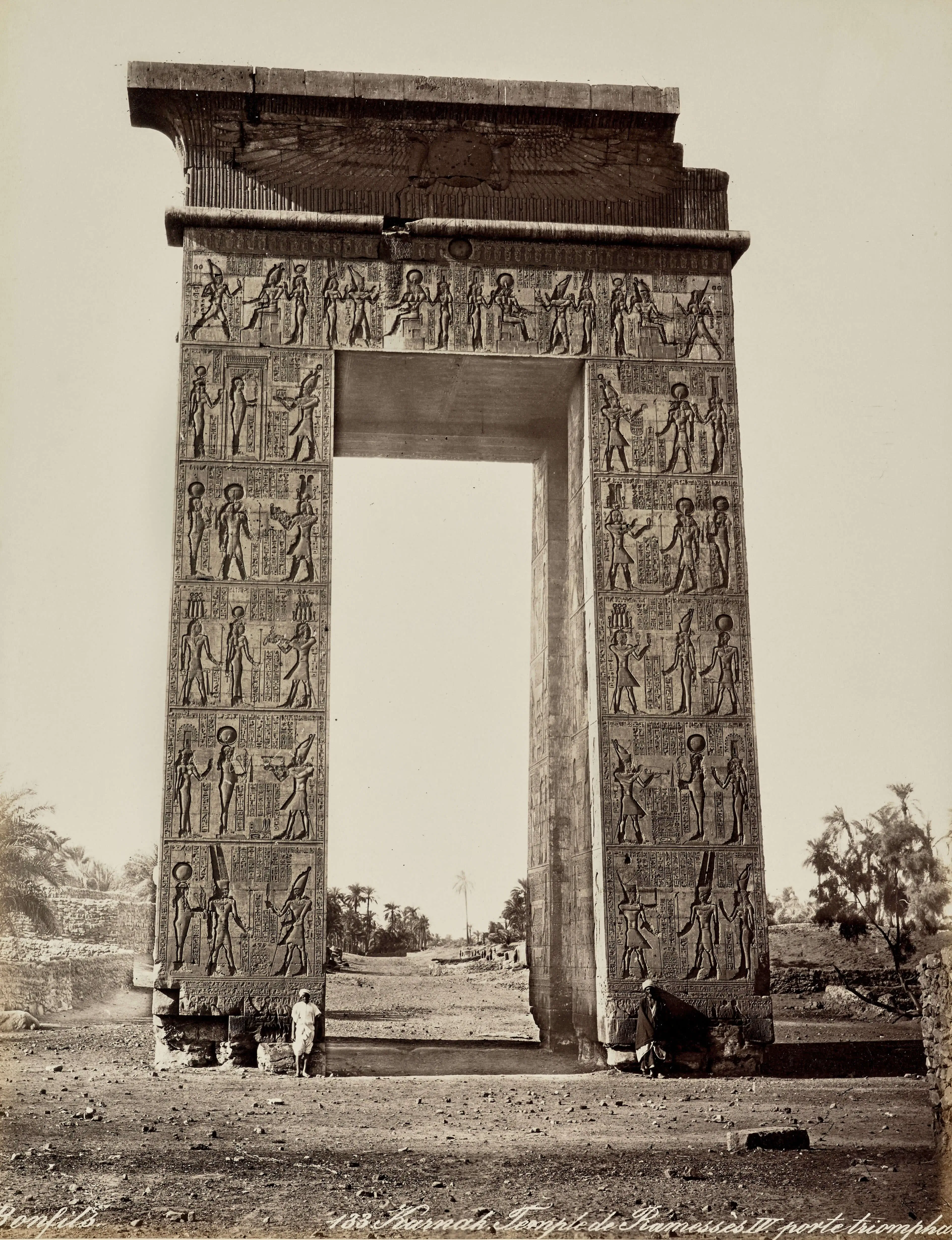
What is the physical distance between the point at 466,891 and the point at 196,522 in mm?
22824

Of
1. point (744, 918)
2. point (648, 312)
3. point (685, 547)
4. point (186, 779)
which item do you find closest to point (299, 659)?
point (186, 779)

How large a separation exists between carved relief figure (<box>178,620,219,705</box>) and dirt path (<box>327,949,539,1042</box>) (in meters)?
5.11

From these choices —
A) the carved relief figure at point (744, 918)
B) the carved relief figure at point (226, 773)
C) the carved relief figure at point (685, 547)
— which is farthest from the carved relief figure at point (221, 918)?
the carved relief figure at point (685, 547)

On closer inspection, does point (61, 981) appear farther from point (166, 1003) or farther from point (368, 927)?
point (368, 927)

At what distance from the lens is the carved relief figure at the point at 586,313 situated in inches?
532

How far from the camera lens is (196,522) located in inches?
504

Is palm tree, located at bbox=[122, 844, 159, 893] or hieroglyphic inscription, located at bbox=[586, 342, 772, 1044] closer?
hieroglyphic inscription, located at bbox=[586, 342, 772, 1044]

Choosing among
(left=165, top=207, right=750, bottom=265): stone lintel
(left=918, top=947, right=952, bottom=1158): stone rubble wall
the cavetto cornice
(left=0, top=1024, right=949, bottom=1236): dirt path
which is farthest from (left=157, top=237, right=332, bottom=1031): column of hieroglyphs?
(left=918, top=947, right=952, bottom=1158): stone rubble wall

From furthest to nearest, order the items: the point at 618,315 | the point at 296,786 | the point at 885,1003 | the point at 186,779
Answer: the point at 885,1003
the point at 618,315
the point at 296,786
the point at 186,779

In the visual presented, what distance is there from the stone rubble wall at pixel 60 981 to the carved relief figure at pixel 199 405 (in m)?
8.23

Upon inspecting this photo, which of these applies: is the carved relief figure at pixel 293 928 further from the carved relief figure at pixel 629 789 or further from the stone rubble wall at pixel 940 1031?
the stone rubble wall at pixel 940 1031

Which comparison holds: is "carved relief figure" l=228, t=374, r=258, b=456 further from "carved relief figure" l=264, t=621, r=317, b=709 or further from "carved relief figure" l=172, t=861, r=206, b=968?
"carved relief figure" l=172, t=861, r=206, b=968

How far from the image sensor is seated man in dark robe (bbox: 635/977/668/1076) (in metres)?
11.7

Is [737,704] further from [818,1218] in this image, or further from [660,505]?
[818,1218]
